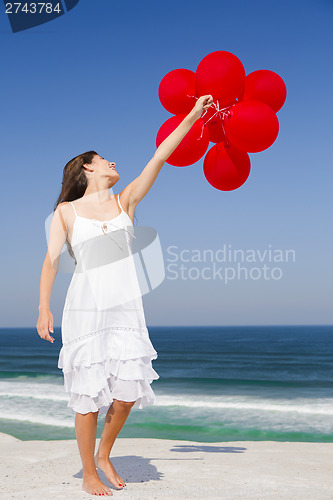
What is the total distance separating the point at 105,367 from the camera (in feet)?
11.0

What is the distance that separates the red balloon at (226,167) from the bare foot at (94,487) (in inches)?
109

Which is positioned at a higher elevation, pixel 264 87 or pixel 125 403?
pixel 264 87

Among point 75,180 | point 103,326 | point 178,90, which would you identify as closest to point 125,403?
point 103,326

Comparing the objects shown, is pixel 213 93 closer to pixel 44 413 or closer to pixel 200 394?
pixel 44 413

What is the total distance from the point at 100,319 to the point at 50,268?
521 millimetres

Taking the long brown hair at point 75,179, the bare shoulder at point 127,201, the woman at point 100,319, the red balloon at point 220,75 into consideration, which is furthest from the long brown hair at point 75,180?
the red balloon at point 220,75

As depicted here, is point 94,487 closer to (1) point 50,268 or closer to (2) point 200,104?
(1) point 50,268

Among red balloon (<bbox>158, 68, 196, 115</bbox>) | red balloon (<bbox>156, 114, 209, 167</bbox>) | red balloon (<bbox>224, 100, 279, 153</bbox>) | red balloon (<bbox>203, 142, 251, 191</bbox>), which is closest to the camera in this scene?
red balloon (<bbox>224, 100, 279, 153</bbox>)

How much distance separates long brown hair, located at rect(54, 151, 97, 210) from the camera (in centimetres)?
381

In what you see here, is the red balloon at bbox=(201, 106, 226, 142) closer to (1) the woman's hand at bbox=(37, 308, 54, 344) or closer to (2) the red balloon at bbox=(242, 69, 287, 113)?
(2) the red balloon at bbox=(242, 69, 287, 113)

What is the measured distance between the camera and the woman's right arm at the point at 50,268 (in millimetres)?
3352

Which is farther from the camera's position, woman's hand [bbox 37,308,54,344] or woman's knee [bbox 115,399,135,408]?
woman's knee [bbox 115,399,135,408]

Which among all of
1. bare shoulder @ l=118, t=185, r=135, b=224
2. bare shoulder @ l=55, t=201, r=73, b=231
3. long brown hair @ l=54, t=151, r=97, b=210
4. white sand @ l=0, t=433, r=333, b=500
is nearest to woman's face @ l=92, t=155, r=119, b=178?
long brown hair @ l=54, t=151, r=97, b=210

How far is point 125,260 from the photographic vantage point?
355 centimetres
